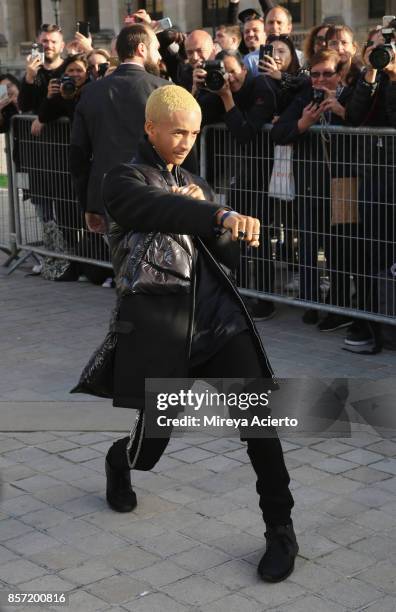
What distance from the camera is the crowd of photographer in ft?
24.5

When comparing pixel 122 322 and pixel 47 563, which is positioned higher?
pixel 122 322

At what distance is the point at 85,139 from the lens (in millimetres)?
8172

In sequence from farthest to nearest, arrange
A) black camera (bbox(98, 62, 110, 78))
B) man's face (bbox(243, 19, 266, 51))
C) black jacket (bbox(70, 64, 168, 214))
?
1. man's face (bbox(243, 19, 266, 51))
2. black camera (bbox(98, 62, 110, 78))
3. black jacket (bbox(70, 64, 168, 214))

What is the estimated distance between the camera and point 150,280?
13.7 feet

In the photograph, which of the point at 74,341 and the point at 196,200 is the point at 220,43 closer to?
the point at 74,341

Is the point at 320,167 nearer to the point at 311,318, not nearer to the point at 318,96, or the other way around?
the point at 318,96

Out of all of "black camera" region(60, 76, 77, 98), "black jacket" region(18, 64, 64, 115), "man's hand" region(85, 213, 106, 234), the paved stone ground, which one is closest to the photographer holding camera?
"black camera" region(60, 76, 77, 98)

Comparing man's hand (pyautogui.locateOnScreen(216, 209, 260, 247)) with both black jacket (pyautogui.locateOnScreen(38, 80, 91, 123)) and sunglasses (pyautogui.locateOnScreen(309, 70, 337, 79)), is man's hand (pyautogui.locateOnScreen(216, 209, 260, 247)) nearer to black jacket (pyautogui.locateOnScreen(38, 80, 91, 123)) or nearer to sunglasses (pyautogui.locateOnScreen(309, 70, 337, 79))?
sunglasses (pyautogui.locateOnScreen(309, 70, 337, 79))

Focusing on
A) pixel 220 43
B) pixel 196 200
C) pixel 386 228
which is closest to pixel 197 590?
pixel 196 200

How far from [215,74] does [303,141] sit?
0.83 m

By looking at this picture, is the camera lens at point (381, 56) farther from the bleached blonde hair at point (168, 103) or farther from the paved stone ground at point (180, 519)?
the bleached blonde hair at point (168, 103)

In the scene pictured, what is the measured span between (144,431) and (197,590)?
71cm

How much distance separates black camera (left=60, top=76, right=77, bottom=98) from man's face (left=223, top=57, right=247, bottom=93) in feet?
5.62

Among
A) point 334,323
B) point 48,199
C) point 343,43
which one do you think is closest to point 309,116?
point 343,43
